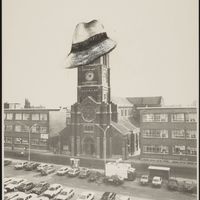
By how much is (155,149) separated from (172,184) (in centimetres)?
56

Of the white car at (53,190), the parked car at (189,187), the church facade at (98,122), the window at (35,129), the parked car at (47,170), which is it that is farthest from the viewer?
the window at (35,129)

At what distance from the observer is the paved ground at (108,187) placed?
14.7 ft

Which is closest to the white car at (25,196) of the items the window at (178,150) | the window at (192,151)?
the window at (178,150)

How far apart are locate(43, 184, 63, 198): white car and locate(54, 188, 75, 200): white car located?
8 centimetres

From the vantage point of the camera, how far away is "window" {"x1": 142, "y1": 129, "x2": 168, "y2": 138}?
4678 millimetres

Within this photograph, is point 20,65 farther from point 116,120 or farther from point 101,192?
point 101,192

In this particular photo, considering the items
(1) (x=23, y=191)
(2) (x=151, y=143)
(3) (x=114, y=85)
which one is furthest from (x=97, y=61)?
(1) (x=23, y=191)

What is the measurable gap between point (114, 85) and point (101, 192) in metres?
1.71

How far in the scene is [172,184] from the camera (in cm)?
450

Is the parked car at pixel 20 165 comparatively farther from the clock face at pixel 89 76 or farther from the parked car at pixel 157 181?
the parked car at pixel 157 181

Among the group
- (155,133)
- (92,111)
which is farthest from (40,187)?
(155,133)

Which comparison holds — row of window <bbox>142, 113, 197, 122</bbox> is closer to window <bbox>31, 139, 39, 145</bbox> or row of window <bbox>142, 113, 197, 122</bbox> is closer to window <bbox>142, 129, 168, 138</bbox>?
window <bbox>142, 129, 168, 138</bbox>

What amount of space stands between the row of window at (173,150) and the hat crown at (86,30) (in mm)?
2002

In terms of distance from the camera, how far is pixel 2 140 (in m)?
5.78
